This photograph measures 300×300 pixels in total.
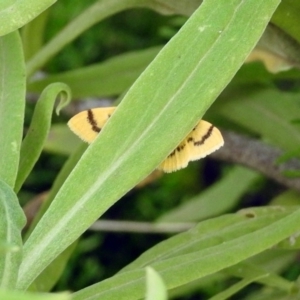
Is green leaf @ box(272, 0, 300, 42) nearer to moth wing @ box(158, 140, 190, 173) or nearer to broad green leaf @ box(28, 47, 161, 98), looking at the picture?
moth wing @ box(158, 140, 190, 173)

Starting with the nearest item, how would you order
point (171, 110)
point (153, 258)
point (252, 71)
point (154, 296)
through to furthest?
point (154, 296) → point (171, 110) → point (153, 258) → point (252, 71)

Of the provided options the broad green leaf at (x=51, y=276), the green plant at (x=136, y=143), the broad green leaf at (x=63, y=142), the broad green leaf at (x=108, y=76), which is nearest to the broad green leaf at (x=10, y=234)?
the green plant at (x=136, y=143)

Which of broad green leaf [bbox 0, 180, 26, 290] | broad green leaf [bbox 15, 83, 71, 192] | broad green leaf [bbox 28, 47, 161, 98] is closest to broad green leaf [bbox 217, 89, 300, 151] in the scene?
broad green leaf [bbox 28, 47, 161, 98]

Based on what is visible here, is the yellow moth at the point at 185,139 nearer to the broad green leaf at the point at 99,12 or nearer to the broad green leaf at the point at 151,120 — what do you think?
the broad green leaf at the point at 151,120

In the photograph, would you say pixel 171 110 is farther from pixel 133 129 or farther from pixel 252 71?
pixel 252 71

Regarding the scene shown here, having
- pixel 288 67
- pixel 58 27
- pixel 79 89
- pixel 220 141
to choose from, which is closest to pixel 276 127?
pixel 288 67

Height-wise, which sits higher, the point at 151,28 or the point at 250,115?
the point at 250,115

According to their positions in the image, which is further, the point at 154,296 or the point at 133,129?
the point at 133,129
